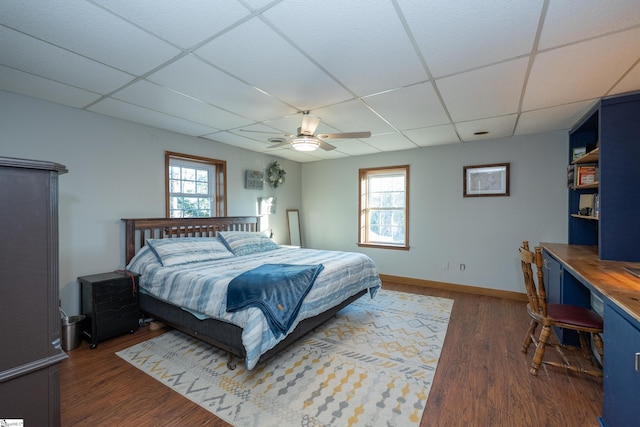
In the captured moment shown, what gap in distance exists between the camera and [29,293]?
1113 mm

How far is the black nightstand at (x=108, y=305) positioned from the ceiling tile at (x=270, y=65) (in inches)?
96.1

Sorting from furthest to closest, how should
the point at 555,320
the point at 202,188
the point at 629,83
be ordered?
1. the point at 202,188
2. the point at 629,83
3. the point at 555,320

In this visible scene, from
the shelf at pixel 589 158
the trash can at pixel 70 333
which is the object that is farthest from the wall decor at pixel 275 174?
the shelf at pixel 589 158

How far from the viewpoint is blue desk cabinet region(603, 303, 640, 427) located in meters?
1.28

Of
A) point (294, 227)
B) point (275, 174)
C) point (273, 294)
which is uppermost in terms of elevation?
point (275, 174)

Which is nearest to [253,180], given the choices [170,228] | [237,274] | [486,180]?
[170,228]

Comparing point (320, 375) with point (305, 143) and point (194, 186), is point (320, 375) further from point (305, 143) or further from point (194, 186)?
point (194, 186)

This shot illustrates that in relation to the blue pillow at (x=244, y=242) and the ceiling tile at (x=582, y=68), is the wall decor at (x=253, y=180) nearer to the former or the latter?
the blue pillow at (x=244, y=242)

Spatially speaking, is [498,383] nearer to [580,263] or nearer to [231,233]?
[580,263]

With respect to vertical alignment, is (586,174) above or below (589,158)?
below

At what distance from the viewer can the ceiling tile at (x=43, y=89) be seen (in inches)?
88.7

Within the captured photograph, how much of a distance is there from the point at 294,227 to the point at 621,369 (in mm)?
5079

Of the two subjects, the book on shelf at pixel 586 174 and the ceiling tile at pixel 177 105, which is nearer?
the ceiling tile at pixel 177 105

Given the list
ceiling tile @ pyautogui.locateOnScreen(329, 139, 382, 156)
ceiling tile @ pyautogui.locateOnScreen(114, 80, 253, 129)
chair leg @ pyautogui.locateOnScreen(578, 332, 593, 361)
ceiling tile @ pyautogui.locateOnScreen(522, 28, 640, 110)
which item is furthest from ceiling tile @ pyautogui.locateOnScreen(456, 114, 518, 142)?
ceiling tile @ pyautogui.locateOnScreen(114, 80, 253, 129)
